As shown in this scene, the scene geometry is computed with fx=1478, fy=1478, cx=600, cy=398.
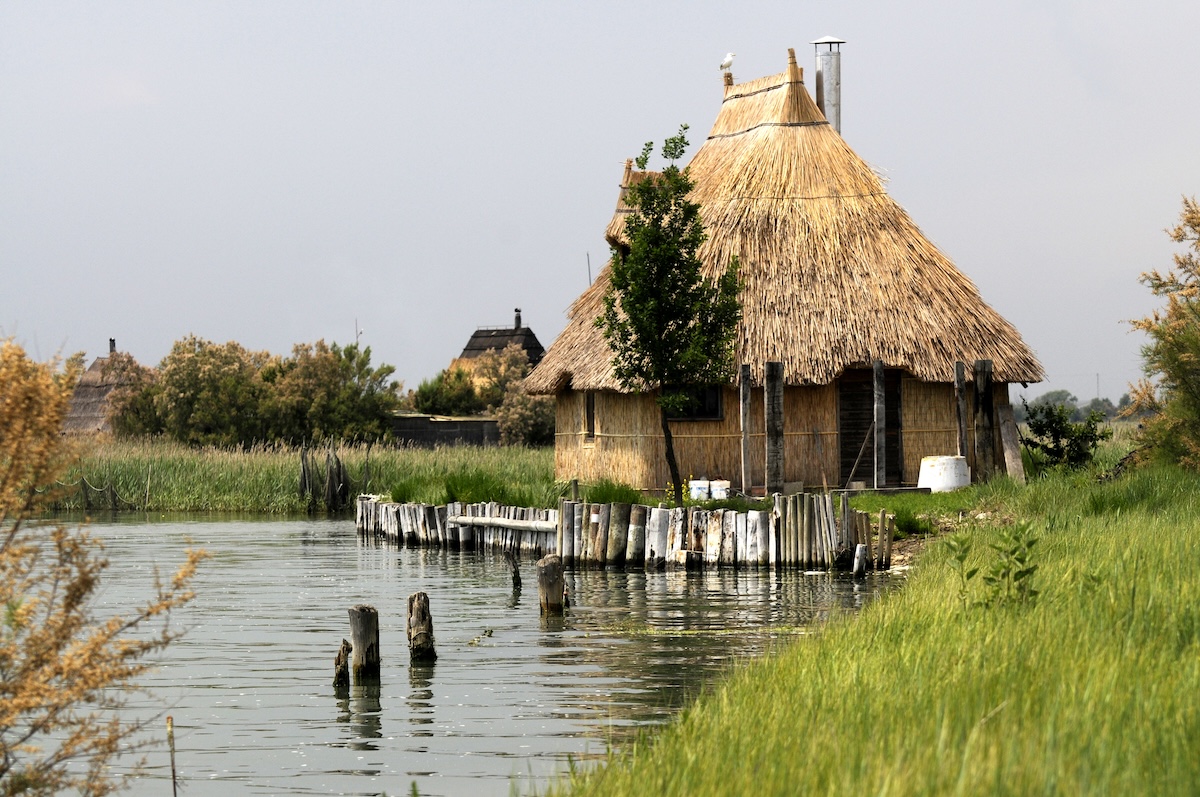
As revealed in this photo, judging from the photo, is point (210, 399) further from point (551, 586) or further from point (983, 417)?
point (551, 586)

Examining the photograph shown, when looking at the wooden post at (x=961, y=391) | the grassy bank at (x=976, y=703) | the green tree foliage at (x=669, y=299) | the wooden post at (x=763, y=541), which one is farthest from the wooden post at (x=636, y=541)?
the grassy bank at (x=976, y=703)

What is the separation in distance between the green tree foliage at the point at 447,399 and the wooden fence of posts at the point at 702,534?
1647 inches

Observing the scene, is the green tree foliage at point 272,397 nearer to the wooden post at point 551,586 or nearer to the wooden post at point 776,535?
the wooden post at point 776,535

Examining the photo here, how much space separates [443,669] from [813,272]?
56.2ft

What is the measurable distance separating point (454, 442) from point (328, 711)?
4794 centimetres

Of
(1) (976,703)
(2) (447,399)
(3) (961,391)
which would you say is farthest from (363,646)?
(2) (447,399)

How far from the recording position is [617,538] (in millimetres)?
22797

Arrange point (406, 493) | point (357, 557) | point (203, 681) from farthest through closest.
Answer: point (406, 493), point (357, 557), point (203, 681)

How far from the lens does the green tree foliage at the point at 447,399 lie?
68.2 metres

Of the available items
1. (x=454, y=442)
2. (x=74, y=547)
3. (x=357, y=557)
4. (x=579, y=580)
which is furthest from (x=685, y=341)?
(x=454, y=442)

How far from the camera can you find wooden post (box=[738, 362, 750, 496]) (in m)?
27.1

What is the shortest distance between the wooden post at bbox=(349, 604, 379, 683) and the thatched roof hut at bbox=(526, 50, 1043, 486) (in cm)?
1490

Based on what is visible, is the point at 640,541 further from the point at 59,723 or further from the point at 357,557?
the point at 59,723

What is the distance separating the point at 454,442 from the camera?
59.9 m
